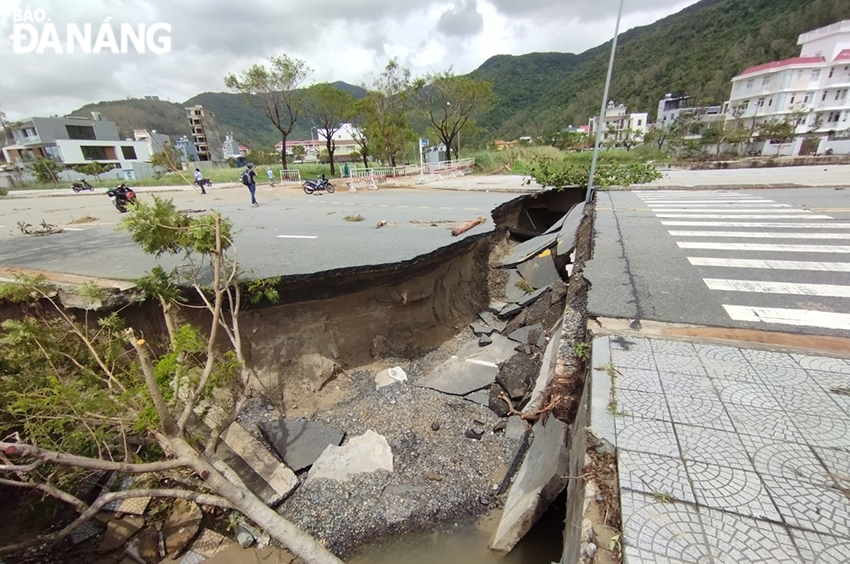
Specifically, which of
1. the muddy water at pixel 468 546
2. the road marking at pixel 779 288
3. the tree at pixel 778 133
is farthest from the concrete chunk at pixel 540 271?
the tree at pixel 778 133

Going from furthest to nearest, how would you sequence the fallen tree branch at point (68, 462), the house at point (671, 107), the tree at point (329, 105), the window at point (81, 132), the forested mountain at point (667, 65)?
the house at point (671, 107), the forested mountain at point (667, 65), the window at point (81, 132), the tree at point (329, 105), the fallen tree branch at point (68, 462)

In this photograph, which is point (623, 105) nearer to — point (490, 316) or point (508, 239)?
point (508, 239)

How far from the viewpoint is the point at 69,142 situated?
4453 centimetres

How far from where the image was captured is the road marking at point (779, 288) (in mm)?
3695

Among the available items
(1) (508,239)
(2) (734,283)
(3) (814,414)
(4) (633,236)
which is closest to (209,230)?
(3) (814,414)

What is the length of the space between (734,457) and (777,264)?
3940 millimetres

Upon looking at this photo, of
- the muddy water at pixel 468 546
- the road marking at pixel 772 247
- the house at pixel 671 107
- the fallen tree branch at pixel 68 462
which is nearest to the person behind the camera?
the fallen tree branch at pixel 68 462

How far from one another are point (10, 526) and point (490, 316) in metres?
6.90

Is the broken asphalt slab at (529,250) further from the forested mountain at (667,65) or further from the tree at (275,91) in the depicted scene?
the forested mountain at (667,65)

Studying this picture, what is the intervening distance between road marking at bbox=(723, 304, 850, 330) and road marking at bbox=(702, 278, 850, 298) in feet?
1.52

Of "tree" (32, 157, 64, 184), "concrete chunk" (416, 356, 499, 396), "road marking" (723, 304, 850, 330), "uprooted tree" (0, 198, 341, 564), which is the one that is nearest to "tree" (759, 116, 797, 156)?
"road marking" (723, 304, 850, 330)

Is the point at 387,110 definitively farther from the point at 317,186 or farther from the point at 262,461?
the point at 262,461

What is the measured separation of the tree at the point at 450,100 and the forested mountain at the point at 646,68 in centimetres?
730

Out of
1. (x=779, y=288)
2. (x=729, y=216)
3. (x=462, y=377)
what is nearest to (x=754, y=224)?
(x=729, y=216)
